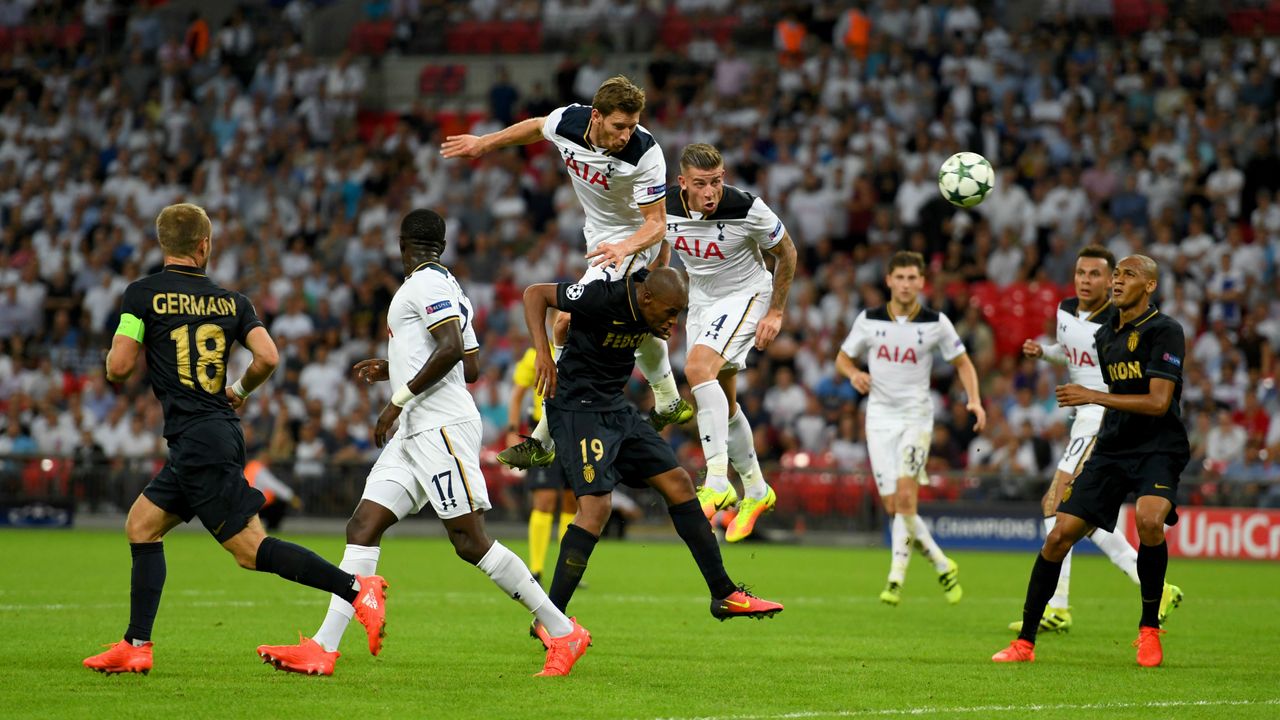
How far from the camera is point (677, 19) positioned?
3173 cm

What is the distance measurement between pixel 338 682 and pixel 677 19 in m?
24.9

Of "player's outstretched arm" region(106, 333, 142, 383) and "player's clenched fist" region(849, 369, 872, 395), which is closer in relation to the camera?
"player's outstretched arm" region(106, 333, 142, 383)

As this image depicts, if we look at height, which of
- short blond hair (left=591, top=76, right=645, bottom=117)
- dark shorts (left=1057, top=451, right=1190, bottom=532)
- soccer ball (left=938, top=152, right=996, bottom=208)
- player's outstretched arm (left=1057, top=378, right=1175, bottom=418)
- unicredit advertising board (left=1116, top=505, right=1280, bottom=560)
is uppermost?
short blond hair (left=591, top=76, right=645, bottom=117)

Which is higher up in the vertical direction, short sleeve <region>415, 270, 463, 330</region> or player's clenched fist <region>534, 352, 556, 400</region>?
short sleeve <region>415, 270, 463, 330</region>

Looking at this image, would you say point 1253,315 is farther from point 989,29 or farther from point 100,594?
point 100,594

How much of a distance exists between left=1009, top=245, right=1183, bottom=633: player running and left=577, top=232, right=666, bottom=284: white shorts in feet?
10.3

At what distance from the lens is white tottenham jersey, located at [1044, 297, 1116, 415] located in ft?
40.7

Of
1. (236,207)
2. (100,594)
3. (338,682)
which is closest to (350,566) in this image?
(338,682)

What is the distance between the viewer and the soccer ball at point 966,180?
39.8 feet

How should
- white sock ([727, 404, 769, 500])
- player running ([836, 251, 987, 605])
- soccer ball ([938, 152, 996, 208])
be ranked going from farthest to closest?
player running ([836, 251, 987, 605]) < soccer ball ([938, 152, 996, 208]) < white sock ([727, 404, 769, 500])

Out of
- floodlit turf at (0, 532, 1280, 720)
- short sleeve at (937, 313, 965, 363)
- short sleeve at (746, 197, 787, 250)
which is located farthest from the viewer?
short sleeve at (937, 313, 965, 363)

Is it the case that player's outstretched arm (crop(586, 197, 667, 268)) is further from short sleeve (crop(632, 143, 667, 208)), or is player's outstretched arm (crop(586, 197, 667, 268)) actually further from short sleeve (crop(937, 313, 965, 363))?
short sleeve (crop(937, 313, 965, 363))

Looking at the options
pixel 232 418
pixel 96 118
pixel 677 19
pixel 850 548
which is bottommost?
pixel 850 548

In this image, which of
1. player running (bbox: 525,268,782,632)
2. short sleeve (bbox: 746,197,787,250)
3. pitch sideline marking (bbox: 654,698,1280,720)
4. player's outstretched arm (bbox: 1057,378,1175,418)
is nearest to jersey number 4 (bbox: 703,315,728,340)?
short sleeve (bbox: 746,197,787,250)
